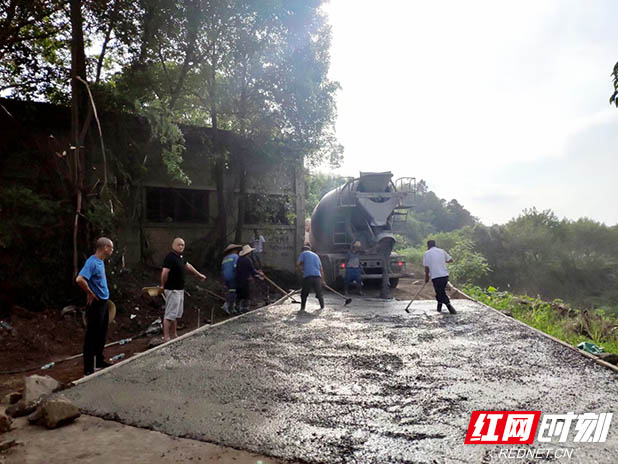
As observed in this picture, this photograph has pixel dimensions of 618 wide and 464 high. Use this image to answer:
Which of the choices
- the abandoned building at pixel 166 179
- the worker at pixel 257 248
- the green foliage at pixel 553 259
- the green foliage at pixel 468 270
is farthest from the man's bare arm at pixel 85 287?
the green foliage at pixel 553 259

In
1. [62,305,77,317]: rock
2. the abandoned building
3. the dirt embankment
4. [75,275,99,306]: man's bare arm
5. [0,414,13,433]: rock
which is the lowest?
the dirt embankment

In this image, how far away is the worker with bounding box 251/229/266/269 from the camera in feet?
46.5

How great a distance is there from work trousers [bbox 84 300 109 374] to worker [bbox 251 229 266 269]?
906cm

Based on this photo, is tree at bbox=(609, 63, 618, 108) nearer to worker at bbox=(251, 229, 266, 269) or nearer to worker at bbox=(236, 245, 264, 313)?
worker at bbox=(236, 245, 264, 313)

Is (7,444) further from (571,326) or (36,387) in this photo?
(571,326)

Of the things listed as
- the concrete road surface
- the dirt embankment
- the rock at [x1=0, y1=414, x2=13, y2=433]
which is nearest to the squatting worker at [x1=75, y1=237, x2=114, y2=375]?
the concrete road surface

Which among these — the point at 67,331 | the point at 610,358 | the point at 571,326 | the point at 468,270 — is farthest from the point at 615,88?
the point at 468,270

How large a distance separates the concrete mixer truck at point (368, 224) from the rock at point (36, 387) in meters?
8.90

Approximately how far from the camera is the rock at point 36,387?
3.48m

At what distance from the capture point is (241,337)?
237 inches

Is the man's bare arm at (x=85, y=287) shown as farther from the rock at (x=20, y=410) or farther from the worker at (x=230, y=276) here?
the worker at (x=230, y=276)

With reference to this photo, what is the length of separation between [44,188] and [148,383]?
24.2 ft

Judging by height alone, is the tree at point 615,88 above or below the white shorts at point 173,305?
above

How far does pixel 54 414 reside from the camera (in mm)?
3018
